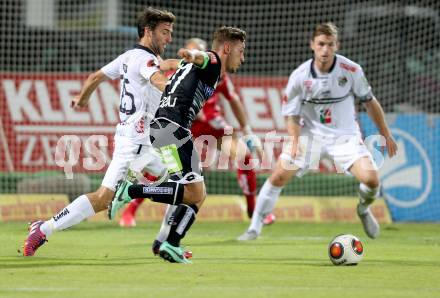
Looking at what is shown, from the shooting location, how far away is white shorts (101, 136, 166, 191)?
802cm

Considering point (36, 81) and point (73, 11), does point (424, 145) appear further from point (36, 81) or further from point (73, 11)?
point (73, 11)

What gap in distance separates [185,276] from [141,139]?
198 cm

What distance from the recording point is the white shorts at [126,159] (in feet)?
26.3

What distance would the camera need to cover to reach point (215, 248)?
910cm

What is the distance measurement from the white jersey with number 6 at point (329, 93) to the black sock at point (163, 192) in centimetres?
280

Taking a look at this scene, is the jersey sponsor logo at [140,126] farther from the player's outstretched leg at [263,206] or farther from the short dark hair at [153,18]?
the player's outstretched leg at [263,206]

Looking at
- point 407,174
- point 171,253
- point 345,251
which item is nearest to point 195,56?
point 171,253

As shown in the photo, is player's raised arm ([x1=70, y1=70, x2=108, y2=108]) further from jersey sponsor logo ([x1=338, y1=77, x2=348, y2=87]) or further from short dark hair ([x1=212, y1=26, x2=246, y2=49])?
jersey sponsor logo ([x1=338, y1=77, x2=348, y2=87])

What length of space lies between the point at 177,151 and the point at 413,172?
269 inches

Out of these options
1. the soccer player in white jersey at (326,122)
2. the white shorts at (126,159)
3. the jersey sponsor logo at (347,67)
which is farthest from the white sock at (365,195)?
the white shorts at (126,159)

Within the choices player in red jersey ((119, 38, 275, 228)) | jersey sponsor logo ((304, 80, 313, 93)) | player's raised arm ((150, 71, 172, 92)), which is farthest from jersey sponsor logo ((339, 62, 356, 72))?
player's raised arm ((150, 71, 172, 92))

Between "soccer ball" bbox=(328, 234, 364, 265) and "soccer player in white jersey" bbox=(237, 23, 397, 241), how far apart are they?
2.44 metres

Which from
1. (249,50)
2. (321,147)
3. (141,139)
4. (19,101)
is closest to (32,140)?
(19,101)

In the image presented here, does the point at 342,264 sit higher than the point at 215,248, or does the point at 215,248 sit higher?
the point at 342,264
